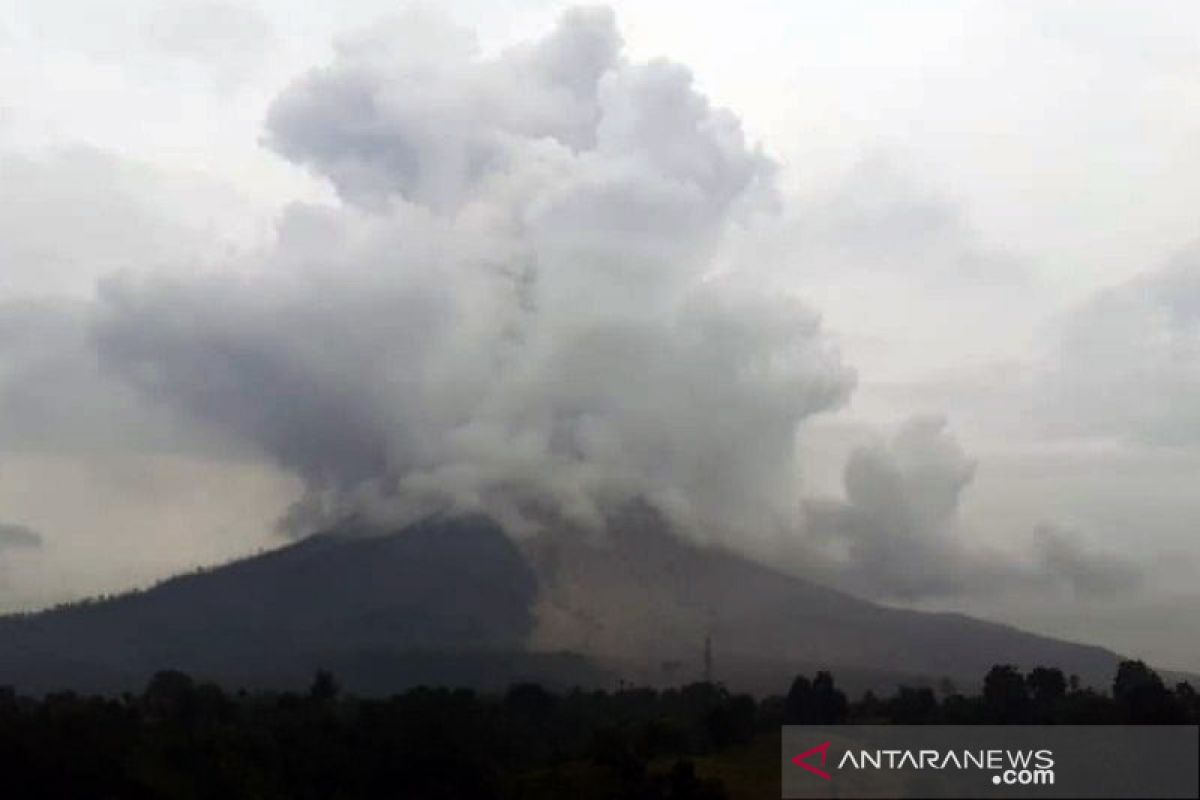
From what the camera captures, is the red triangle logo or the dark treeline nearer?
the red triangle logo

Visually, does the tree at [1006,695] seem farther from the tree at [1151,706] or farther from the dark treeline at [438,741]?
the tree at [1151,706]

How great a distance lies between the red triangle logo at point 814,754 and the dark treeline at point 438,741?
8.10m

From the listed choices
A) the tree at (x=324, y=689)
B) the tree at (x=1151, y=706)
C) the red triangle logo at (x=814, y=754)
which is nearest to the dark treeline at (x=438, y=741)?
the tree at (x=1151, y=706)

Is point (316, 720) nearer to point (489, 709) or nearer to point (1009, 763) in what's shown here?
point (489, 709)

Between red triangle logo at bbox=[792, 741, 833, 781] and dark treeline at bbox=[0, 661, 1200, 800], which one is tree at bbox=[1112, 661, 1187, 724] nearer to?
dark treeline at bbox=[0, 661, 1200, 800]

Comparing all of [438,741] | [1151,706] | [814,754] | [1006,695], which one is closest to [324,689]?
[438,741]

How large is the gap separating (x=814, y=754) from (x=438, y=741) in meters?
26.2

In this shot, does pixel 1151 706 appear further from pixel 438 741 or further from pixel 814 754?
pixel 814 754

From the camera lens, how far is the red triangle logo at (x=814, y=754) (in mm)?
35281

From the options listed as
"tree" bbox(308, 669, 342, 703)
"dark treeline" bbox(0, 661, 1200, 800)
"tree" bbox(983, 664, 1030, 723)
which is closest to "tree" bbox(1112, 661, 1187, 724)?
"dark treeline" bbox(0, 661, 1200, 800)

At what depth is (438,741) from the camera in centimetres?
6031

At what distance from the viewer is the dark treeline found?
51.5 metres

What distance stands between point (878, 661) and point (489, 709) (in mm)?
117509

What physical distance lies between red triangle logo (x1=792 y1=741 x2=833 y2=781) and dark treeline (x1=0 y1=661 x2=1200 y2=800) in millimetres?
8097
